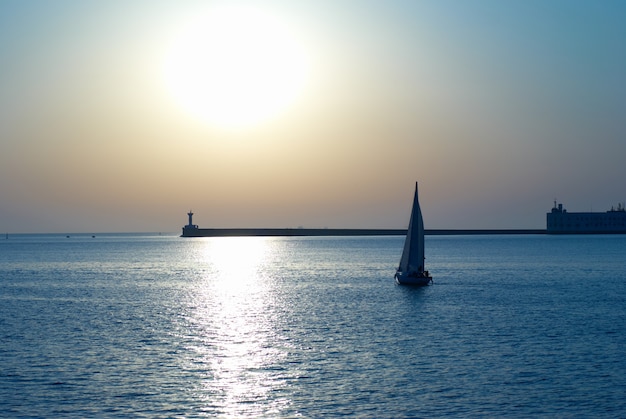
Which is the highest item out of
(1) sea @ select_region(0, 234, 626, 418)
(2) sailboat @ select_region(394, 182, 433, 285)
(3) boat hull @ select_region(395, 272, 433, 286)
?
(2) sailboat @ select_region(394, 182, 433, 285)

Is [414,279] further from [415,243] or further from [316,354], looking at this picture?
[316,354]

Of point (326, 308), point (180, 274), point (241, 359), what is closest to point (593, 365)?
point (241, 359)

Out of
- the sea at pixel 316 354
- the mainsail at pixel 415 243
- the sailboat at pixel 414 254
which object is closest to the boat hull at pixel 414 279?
the sailboat at pixel 414 254

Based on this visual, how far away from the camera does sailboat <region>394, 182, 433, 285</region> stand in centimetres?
9088

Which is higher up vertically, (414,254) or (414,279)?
(414,254)

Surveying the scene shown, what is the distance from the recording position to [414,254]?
304 ft

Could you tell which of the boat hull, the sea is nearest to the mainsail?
the boat hull

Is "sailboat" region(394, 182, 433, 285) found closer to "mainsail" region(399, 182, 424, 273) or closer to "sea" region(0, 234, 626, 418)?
"mainsail" region(399, 182, 424, 273)

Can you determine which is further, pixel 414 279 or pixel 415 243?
pixel 414 279

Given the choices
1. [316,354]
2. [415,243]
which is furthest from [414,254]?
[316,354]

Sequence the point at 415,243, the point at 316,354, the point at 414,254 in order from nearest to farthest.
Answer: the point at 316,354 → the point at 415,243 → the point at 414,254

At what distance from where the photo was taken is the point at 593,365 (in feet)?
135

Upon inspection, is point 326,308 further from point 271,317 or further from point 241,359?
point 241,359

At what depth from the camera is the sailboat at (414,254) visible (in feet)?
298
